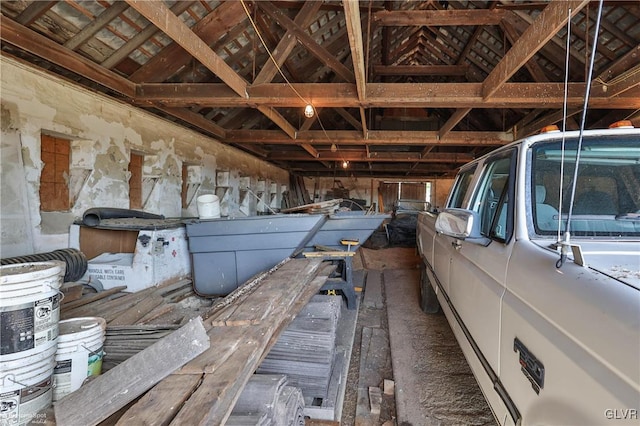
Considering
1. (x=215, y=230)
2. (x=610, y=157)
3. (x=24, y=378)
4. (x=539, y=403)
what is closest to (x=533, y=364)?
(x=539, y=403)

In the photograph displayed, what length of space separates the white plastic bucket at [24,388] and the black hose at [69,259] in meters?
2.30

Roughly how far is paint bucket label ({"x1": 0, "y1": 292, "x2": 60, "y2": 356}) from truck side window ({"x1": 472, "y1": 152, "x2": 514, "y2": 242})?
2.08m

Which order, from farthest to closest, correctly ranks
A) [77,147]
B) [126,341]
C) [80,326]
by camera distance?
[77,147]
[126,341]
[80,326]

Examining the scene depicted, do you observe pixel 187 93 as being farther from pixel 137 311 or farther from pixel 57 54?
pixel 137 311

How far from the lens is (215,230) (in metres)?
3.84

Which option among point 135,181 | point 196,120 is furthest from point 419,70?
point 135,181

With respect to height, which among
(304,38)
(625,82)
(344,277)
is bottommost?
(344,277)

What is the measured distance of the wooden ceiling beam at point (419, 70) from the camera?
671 centimetres

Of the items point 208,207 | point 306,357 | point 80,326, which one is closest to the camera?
point 80,326

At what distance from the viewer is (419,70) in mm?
6844

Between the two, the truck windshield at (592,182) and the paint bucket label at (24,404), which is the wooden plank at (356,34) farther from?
the paint bucket label at (24,404)

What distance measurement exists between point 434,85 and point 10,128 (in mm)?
4579

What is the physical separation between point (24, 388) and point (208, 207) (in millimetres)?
3052

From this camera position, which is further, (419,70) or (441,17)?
(419,70)
